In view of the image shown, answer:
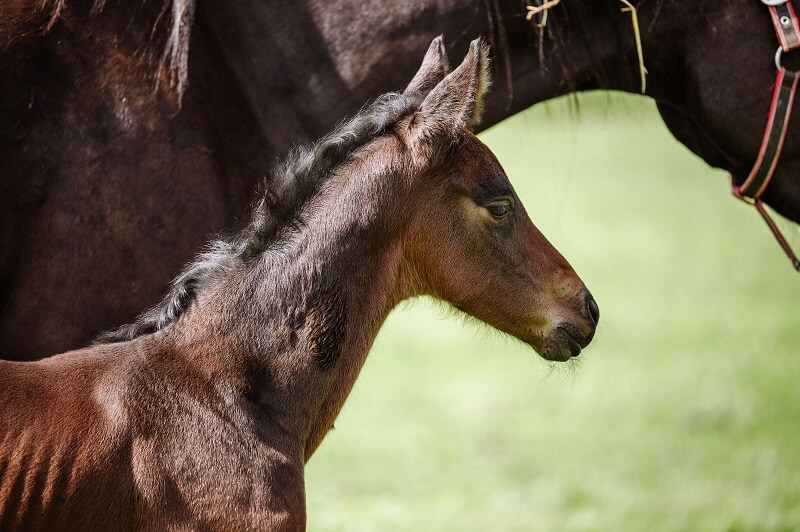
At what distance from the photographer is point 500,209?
3654mm

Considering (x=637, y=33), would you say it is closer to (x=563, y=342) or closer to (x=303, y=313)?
(x=563, y=342)

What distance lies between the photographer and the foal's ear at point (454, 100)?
347 cm

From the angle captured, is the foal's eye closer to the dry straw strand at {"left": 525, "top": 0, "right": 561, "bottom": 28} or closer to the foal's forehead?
the foal's forehead

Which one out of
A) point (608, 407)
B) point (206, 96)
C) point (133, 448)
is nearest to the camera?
point (133, 448)

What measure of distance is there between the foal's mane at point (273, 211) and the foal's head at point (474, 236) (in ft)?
0.44

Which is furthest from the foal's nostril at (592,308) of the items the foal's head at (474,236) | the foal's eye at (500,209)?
the foal's eye at (500,209)

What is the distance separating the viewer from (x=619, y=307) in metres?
13.6

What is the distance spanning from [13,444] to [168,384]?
1.69ft

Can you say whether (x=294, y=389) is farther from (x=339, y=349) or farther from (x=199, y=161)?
(x=199, y=161)

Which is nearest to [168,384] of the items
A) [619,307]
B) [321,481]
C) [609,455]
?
[321,481]

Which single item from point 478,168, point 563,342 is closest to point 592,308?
point 563,342

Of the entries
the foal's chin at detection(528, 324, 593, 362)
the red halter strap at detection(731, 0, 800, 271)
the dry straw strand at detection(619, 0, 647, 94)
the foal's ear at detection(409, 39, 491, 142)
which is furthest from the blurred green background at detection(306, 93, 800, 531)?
the foal's ear at detection(409, 39, 491, 142)

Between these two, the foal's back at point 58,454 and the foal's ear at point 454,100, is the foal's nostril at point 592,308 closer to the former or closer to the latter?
the foal's ear at point 454,100

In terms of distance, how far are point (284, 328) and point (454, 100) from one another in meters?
0.99
